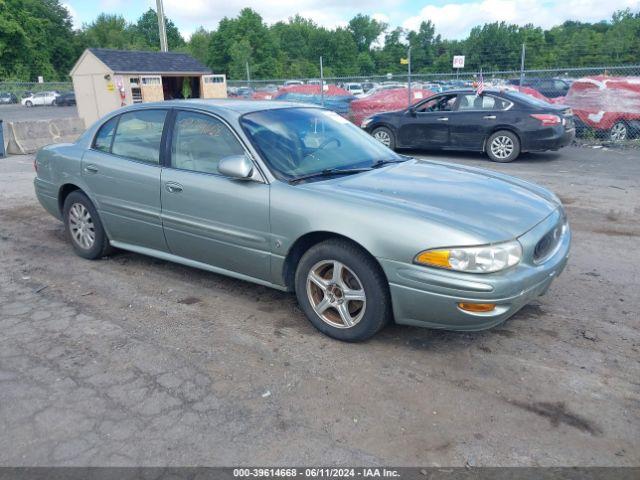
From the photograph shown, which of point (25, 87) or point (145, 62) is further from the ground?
point (145, 62)

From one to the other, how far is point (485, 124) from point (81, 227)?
8.41m

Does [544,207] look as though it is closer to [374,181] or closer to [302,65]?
[374,181]

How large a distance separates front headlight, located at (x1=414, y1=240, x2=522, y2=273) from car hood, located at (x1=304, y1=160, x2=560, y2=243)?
0.22 feet

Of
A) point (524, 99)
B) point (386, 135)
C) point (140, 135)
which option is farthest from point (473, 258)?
point (386, 135)

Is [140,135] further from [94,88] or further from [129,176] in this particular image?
[94,88]

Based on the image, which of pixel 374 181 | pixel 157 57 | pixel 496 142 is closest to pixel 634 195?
pixel 496 142

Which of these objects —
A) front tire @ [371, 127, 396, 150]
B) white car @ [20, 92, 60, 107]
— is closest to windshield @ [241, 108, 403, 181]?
front tire @ [371, 127, 396, 150]

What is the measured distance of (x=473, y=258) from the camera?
3.15 metres

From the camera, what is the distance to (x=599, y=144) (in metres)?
13.1

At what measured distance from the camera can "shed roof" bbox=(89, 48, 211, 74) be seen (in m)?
20.1

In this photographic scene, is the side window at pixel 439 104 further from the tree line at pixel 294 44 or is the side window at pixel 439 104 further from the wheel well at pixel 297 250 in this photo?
the tree line at pixel 294 44

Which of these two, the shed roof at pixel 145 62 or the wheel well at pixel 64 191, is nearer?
the wheel well at pixel 64 191

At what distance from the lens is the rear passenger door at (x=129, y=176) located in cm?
455

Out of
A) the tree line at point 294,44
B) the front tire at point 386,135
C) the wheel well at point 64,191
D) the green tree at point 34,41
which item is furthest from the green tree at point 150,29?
the wheel well at point 64,191
